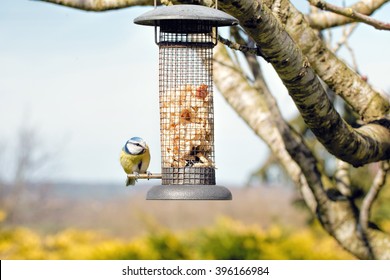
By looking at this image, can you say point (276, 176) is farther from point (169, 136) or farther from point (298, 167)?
point (169, 136)

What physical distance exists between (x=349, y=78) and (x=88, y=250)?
Answer: 257 inches

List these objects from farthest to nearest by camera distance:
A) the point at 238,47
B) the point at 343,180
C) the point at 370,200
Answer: the point at 343,180 → the point at 370,200 → the point at 238,47

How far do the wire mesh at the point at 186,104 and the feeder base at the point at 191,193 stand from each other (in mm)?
242

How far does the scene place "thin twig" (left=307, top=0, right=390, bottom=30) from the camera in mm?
3930

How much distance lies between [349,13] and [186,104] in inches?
38.1

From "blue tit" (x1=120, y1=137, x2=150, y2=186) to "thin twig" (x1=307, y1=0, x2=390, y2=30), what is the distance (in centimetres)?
116

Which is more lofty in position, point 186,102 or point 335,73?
point 335,73

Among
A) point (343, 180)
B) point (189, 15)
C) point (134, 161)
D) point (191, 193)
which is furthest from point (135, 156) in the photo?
point (343, 180)

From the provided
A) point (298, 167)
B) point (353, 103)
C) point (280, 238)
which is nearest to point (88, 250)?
point (280, 238)

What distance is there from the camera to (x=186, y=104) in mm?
3891

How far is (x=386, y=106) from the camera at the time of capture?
172 inches

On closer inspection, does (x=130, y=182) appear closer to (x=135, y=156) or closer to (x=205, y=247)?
(x=135, y=156)

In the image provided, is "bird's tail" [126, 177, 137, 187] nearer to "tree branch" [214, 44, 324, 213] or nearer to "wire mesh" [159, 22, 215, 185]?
"wire mesh" [159, 22, 215, 185]

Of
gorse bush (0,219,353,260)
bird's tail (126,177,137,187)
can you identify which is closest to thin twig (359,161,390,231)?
bird's tail (126,177,137,187)
